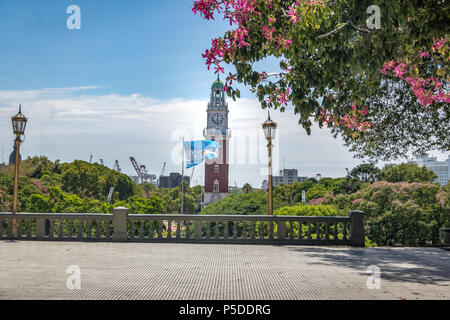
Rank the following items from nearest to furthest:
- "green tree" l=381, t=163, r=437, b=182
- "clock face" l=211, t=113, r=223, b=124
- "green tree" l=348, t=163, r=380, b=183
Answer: "green tree" l=381, t=163, r=437, b=182 < "green tree" l=348, t=163, r=380, b=183 < "clock face" l=211, t=113, r=223, b=124

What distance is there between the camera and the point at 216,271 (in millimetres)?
10406

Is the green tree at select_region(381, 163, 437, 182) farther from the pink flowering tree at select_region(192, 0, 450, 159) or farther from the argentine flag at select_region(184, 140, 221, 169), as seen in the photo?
the pink flowering tree at select_region(192, 0, 450, 159)

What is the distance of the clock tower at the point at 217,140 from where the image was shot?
116m

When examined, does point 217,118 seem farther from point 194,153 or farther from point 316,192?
point 194,153

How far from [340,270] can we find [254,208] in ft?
158

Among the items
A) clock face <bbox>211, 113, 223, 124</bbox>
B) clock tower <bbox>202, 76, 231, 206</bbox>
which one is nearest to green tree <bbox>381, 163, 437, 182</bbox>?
clock tower <bbox>202, 76, 231, 206</bbox>

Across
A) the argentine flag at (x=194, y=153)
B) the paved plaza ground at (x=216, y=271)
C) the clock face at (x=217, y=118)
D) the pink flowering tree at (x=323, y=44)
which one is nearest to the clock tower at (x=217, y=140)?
the clock face at (x=217, y=118)

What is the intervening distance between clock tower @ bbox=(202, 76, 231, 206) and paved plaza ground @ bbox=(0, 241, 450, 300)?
95.3 metres

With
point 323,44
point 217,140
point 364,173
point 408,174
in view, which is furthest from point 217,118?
point 323,44

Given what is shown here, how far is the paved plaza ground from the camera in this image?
8.07 metres

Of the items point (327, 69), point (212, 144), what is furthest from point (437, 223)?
point (327, 69)

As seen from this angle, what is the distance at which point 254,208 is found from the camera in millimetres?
58688

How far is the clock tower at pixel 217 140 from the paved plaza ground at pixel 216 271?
95293mm

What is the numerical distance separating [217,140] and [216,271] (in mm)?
113621
